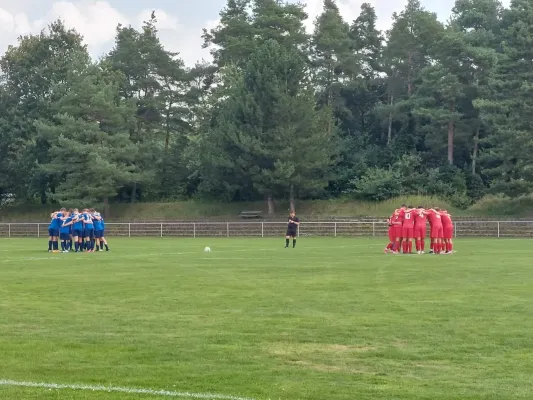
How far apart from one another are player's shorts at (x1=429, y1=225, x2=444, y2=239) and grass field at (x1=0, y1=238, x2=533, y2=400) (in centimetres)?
1018

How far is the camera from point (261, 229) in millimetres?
55875

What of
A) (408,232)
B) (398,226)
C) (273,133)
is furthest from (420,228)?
(273,133)

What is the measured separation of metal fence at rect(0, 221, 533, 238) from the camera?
50.7 meters

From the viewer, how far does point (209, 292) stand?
16.9m

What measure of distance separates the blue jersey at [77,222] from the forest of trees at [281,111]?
2631 centimetres

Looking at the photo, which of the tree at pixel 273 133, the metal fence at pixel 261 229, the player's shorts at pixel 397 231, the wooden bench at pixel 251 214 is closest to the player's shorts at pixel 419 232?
the player's shorts at pixel 397 231

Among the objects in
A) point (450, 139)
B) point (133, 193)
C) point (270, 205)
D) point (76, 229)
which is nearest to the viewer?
point (76, 229)

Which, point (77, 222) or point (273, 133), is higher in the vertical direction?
point (273, 133)

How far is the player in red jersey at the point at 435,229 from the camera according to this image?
3158 cm

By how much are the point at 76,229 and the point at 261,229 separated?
21.6 m

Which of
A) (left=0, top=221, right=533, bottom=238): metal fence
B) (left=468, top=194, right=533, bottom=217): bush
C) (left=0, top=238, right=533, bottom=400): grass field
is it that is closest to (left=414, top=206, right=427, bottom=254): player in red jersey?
→ (left=0, top=238, right=533, bottom=400): grass field

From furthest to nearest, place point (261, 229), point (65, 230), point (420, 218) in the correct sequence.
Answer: point (261, 229) → point (65, 230) → point (420, 218)

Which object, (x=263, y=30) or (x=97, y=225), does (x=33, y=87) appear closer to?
(x=263, y=30)

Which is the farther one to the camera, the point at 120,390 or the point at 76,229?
the point at 76,229
